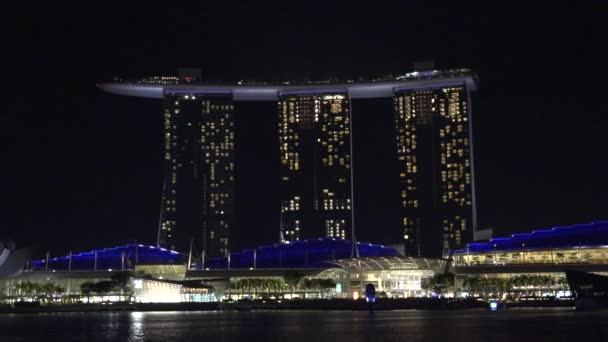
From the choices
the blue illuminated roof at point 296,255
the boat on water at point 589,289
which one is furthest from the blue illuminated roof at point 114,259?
the boat on water at point 589,289

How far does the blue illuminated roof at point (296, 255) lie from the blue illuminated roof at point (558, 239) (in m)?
23.6

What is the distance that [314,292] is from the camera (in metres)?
151

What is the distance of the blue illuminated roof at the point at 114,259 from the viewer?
160 m

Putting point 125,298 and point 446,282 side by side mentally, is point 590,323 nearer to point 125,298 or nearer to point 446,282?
point 446,282

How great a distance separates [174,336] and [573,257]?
359 ft

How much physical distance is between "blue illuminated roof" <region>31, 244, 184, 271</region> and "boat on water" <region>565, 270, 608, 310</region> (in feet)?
254

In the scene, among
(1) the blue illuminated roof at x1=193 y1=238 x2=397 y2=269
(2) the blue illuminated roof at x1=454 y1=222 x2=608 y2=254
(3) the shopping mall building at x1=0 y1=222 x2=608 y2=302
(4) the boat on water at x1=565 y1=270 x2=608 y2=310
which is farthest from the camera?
(1) the blue illuminated roof at x1=193 y1=238 x2=397 y2=269

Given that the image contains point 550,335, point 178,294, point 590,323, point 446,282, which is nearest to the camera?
point 550,335

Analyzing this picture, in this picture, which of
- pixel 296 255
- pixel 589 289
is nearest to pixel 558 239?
pixel 296 255

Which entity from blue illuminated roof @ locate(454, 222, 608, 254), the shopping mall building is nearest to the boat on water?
the shopping mall building

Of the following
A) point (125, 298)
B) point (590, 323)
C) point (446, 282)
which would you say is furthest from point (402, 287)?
point (590, 323)

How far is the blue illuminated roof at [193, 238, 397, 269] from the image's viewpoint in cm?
15762

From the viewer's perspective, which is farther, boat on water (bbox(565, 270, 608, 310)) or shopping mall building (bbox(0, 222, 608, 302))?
shopping mall building (bbox(0, 222, 608, 302))

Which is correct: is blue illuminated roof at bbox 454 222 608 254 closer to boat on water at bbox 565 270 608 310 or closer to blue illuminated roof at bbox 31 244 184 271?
boat on water at bbox 565 270 608 310
